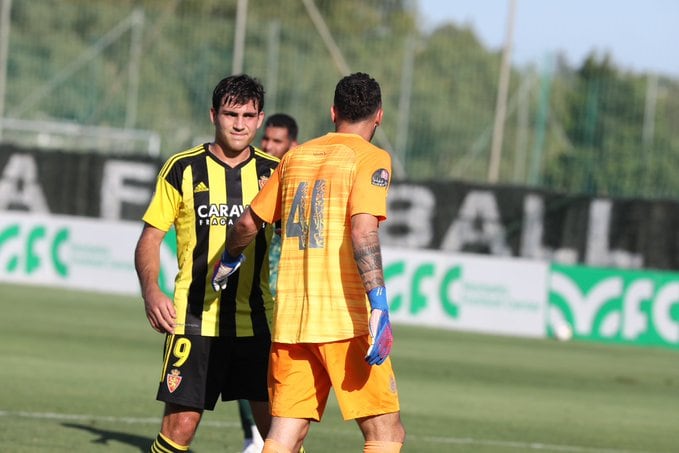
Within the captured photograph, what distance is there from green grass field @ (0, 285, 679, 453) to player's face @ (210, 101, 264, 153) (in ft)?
8.72

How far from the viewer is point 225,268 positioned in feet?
20.6

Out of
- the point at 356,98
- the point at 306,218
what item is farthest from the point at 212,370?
the point at 356,98

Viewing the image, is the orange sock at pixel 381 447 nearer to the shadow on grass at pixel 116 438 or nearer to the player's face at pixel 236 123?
the player's face at pixel 236 123

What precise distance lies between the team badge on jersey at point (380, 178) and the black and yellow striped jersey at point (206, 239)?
3.99 feet

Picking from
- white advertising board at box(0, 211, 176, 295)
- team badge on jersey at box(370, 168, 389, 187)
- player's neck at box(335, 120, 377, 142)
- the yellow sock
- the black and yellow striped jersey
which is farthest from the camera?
white advertising board at box(0, 211, 176, 295)

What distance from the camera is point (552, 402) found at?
1230cm

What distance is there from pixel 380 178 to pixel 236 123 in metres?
1.20

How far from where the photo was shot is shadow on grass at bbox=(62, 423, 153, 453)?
28.2 feet

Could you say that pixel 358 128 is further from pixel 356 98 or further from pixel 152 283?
pixel 152 283

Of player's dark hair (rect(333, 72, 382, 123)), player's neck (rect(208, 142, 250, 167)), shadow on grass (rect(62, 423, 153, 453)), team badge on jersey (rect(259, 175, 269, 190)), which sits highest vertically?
player's dark hair (rect(333, 72, 382, 123))

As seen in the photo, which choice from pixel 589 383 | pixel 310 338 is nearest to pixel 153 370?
pixel 589 383

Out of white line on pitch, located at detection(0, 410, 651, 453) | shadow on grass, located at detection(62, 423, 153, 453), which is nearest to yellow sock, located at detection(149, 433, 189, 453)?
shadow on grass, located at detection(62, 423, 153, 453)

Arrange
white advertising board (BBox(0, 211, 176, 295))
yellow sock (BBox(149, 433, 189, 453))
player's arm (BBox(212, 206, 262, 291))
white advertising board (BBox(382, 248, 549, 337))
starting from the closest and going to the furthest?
player's arm (BBox(212, 206, 262, 291)), yellow sock (BBox(149, 433, 189, 453)), white advertising board (BBox(382, 248, 549, 337)), white advertising board (BBox(0, 211, 176, 295))

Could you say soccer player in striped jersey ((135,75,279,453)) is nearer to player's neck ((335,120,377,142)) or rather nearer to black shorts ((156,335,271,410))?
black shorts ((156,335,271,410))
